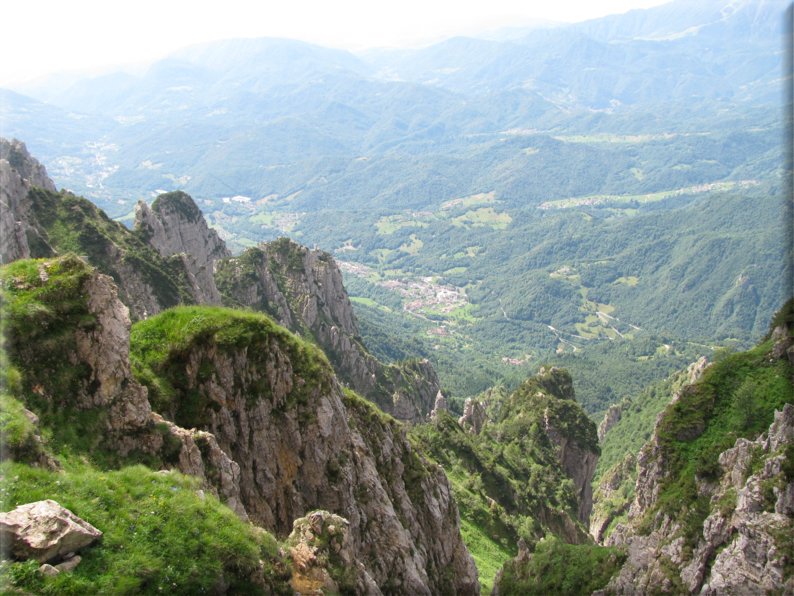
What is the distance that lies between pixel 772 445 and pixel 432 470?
1840 cm

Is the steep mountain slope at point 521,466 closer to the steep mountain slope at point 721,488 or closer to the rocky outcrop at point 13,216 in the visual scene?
the steep mountain slope at point 721,488

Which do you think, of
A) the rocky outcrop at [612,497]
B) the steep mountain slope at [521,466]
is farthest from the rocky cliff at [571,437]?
the rocky outcrop at [612,497]

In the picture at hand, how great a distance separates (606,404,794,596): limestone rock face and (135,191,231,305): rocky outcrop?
56739 mm

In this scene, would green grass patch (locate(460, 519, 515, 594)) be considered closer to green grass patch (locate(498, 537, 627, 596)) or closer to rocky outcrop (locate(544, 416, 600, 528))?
green grass patch (locate(498, 537, 627, 596))

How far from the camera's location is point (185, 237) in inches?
3676

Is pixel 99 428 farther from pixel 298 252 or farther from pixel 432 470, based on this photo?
pixel 298 252

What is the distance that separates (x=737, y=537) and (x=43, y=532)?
28.6m

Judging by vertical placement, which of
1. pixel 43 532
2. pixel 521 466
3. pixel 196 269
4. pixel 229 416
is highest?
pixel 43 532

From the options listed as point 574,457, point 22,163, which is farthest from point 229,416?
point 22,163

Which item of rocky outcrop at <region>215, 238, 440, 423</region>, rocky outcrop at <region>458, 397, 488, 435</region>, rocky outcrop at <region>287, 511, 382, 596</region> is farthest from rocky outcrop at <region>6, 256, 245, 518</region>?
rocky outcrop at <region>458, 397, 488, 435</region>

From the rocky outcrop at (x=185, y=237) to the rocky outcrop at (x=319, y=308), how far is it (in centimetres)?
658

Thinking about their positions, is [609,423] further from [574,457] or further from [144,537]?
[144,537]

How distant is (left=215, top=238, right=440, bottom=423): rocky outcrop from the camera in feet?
269

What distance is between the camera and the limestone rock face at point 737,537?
22.5m
